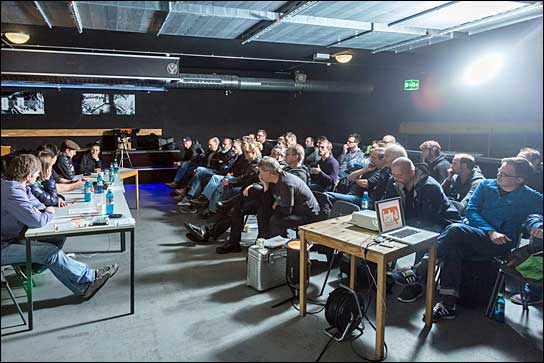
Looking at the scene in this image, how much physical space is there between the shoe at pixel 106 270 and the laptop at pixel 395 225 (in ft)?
7.52

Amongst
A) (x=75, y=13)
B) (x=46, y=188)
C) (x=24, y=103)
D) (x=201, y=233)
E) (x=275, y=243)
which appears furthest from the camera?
(x=24, y=103)

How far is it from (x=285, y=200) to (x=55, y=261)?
194 centimetres

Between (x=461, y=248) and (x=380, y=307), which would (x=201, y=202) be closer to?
(x=461, y=248)

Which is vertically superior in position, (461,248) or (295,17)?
(295,17)

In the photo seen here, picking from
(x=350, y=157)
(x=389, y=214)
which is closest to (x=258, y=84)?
(x=350, y=157)

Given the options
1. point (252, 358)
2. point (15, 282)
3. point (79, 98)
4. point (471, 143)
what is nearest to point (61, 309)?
point (15, 282)

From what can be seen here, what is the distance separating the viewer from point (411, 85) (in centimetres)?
917

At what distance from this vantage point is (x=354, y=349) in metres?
2.48

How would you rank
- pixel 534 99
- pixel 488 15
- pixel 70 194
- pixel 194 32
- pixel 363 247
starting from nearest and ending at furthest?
pixel 534 99, pixel 363 247, pixel 488 15, pixel 194 32, pixel 70 194

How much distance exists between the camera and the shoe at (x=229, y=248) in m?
4.25

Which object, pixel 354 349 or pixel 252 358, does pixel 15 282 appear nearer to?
pixel 252 358

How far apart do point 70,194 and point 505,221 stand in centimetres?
410

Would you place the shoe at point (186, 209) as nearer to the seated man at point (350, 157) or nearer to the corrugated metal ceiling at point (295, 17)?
the seated man at point (350, 157)

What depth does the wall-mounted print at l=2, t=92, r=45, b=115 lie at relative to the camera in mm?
8469
